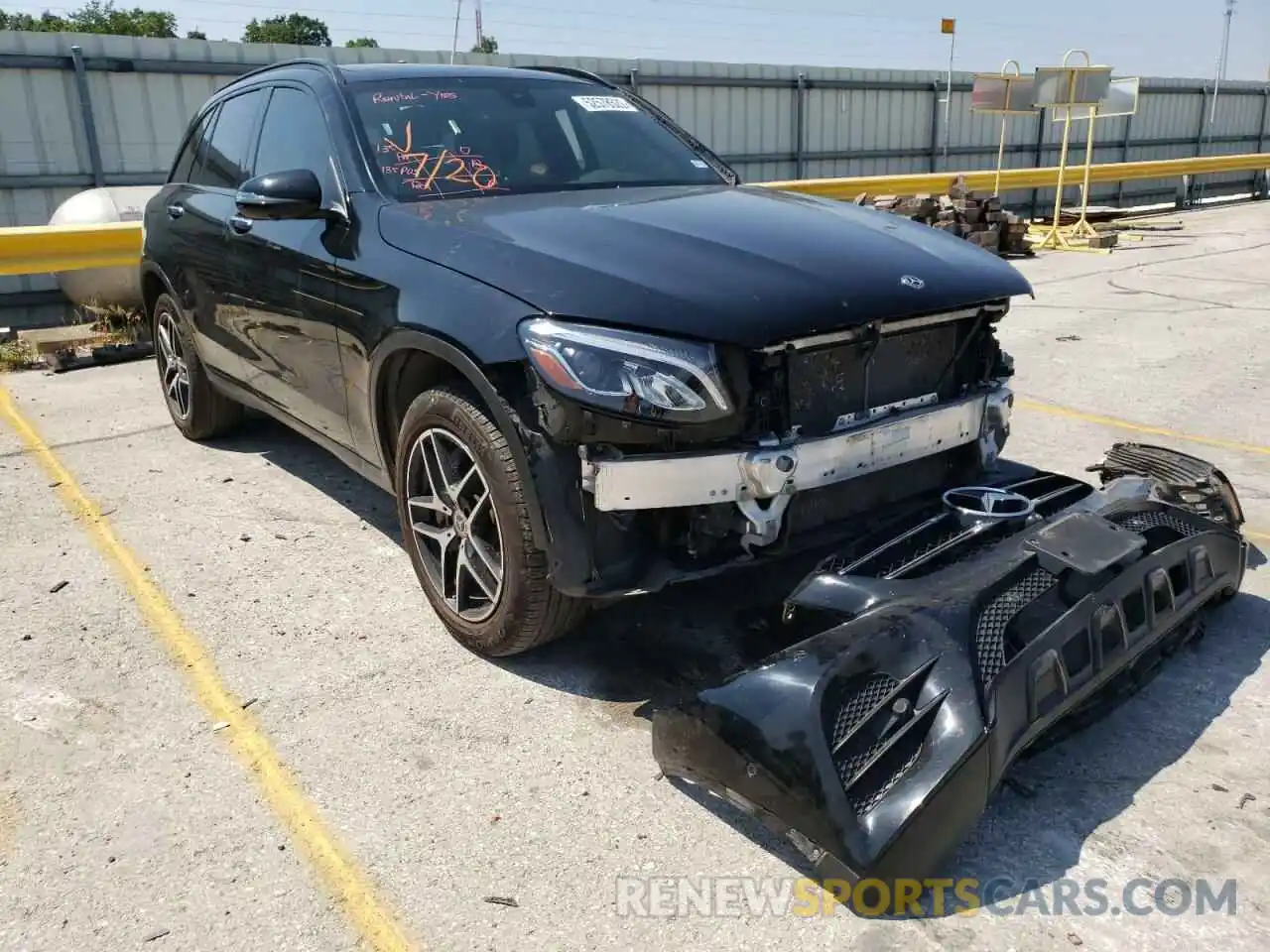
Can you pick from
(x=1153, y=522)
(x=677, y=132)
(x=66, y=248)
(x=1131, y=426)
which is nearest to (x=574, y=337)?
(x=1153, y=522)

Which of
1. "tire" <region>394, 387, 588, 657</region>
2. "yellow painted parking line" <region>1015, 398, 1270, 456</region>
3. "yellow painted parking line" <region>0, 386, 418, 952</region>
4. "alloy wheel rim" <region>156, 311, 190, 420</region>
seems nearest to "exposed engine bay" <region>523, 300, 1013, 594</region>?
"tire" <region>394, 387, 588, 657</region>

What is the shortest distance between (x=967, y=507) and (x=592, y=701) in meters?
1.28

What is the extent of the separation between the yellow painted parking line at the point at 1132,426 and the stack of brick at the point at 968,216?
7561 millimetres

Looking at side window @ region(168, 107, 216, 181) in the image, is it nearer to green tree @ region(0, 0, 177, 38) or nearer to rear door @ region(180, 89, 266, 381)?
rear door @ region(180, 89, 266, 381)

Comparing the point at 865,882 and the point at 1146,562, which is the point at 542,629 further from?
the point at 1146,562

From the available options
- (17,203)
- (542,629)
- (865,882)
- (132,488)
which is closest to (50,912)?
(542,629)

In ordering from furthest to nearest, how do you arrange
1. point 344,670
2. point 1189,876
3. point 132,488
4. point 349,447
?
point 132,488 → point 349,447 → point 344,670 → point 1189,876

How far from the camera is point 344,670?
3283 mm

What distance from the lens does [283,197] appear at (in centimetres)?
352

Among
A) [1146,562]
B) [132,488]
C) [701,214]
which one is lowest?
[132,488]

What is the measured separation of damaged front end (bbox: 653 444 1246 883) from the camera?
218 cm

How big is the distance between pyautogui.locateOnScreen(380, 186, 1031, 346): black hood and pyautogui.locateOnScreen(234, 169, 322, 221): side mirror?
1.11ft

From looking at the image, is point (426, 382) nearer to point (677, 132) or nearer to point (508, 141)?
point (508, 141)

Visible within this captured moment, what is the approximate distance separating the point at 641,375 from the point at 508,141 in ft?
5.60
